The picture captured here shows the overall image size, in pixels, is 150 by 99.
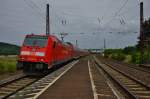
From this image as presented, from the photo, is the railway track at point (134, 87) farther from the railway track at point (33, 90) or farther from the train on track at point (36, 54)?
the train on track at point (36, 54)

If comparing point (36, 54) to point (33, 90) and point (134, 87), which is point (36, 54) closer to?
point (134, 87)

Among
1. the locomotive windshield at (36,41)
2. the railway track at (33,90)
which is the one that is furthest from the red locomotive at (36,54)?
Answer: the railway track at (33,90)

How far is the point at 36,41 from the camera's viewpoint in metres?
26.6

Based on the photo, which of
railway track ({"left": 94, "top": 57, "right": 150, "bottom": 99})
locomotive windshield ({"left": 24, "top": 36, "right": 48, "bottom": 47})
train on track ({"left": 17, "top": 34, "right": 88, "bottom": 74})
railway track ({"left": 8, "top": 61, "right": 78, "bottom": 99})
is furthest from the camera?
locomotive windshield ({"left": 24, "top": 36, "right": 48, "bottom": 47})

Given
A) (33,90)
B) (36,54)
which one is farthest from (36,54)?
(33,90)

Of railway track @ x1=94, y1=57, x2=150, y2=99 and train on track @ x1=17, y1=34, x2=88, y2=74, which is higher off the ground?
train on track @ x1=17, y1=34, x2=88, y2=74

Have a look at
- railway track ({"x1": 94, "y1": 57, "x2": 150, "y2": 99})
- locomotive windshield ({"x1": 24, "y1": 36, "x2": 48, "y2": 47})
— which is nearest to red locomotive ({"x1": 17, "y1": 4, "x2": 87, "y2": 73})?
locomotive windshield ({"x1": 24, "y1": 36, "x2": 48, "y2": 47})

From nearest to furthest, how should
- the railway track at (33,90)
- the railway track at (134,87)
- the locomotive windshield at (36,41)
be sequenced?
1. the railway track at (33,90)
2. the railway track at (134,87)
3. the locomotive windshield at (36,41)

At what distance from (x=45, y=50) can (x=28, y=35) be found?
6.96 ft

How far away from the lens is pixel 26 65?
2575cm

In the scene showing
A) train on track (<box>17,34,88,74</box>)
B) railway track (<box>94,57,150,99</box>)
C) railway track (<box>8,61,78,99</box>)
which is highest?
train on track (<box>17,34,88,74</box>)

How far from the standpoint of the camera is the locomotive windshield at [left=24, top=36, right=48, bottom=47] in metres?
26.5

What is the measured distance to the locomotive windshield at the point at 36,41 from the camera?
86.8 feet

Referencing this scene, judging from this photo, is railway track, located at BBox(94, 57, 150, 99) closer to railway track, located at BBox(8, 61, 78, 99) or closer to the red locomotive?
railway track, located at BBox(8, 61, 78, 99)
